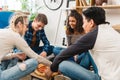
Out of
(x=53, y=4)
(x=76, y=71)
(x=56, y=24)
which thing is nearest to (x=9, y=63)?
(x=76, y=71)

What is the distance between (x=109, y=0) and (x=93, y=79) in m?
1.52

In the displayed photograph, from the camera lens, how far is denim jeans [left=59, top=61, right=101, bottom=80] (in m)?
2.05

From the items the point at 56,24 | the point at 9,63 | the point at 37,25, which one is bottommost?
the point at 9,63

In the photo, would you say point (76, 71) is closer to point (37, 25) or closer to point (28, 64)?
point (28, 64)

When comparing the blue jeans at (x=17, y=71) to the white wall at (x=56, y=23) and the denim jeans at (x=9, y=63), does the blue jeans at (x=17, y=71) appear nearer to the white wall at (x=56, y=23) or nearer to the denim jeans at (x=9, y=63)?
the denim jeans at (x=9, y=63)

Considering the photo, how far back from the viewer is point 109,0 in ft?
10.6

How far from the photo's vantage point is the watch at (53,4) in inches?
161

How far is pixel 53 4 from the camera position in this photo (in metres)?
4.21

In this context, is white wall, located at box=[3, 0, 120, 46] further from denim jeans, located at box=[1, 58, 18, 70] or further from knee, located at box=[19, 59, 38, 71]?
knee, located at box=[19, 59, 38, 71]

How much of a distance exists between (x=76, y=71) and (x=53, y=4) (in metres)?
2.34

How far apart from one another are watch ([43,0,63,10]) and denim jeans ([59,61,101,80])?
213cm

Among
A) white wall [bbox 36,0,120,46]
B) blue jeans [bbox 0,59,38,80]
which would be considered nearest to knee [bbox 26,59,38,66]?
blue jeans [bbox 0,59,38,80]

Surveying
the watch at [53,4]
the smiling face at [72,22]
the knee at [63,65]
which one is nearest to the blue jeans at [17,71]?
the knee at [63,65]

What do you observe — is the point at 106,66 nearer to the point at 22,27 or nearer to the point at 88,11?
the point at 88,11
